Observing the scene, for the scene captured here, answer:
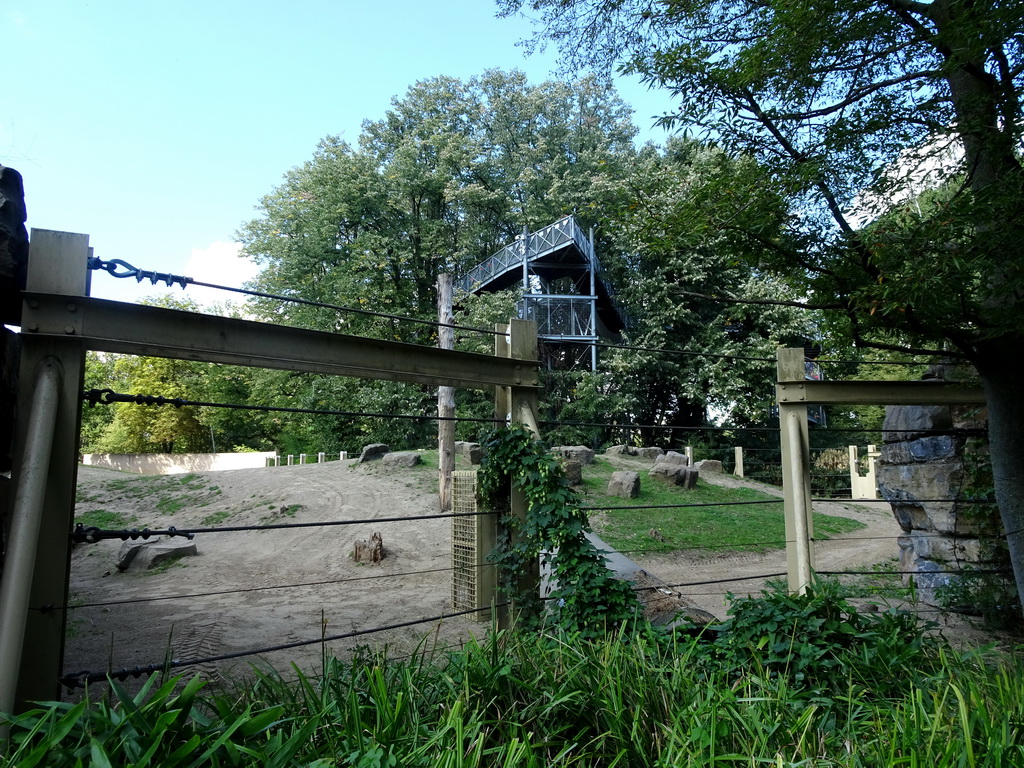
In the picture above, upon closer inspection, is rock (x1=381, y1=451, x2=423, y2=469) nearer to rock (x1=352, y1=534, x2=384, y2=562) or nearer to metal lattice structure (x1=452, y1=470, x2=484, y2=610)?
rock (x1=352, y1=534, x2=384, y2=562)

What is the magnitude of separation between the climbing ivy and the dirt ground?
0.53 m

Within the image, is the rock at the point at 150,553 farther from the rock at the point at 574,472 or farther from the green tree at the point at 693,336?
the green tree at the point at 693,336

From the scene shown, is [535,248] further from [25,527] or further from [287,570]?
[25,527]

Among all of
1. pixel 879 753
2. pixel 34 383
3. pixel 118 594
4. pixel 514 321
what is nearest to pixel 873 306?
pixel 514 321

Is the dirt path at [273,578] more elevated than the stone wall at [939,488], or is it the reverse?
the stone wall at [939,488]

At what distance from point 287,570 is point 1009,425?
32.0 ft

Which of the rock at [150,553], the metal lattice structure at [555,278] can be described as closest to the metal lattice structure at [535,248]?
the metal lattice structure at [555,278]

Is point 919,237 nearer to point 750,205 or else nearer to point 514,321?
point 750,205

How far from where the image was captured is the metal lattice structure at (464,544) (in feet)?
22.3

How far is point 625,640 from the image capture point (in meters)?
3.30

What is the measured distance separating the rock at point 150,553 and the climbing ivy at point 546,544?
29.4ft

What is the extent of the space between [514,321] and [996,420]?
2981 millimetres

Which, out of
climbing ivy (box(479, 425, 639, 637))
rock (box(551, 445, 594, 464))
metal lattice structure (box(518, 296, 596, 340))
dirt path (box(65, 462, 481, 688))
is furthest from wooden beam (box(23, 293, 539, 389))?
metal lattice structure (box(518, 296, 596, 340))

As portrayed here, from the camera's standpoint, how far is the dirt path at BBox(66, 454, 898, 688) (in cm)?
632
